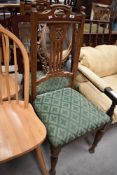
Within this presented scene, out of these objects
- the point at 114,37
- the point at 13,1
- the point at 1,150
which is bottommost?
the point at 1,150

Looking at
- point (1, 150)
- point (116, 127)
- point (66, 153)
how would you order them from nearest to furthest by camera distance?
point (1, 150) < point (66, 153) < point (116, 127)

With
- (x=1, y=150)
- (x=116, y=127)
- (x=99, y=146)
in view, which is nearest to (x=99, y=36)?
(x=116, y=127)

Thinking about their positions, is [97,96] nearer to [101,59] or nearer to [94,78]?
[94,78]

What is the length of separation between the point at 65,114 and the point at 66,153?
0.48 meters

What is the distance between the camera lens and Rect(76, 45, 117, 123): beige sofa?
1.45 metres

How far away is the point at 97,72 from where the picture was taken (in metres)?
1.74

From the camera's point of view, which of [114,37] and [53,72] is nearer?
[53,72]

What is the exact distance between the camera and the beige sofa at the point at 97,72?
1453 millimetres

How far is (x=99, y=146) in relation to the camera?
1.59 meters

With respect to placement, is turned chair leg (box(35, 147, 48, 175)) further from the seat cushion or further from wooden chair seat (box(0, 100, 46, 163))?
the seat cushion

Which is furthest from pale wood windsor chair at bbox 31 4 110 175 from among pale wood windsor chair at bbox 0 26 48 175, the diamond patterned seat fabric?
pale wood windsor chair at bbox 0 26 48 175

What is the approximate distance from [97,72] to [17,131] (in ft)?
3.45

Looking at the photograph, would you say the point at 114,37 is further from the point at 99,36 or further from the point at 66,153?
the point at 66,153

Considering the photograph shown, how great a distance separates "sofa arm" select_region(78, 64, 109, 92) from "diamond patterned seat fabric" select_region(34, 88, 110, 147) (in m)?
0.17
